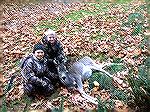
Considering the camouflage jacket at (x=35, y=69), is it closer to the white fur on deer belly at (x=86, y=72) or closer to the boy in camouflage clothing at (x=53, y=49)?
the boy in camouflage clothing at (x=53, y=49)

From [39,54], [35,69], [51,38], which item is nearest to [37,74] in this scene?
[35,69]

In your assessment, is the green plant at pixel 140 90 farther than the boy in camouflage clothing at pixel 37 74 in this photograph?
No

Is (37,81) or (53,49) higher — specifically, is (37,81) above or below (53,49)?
below

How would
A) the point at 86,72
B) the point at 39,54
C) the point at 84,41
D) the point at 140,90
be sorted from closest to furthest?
the point at 140,90 < the point at 39,54 < the point at 86,72 < the point at 84,41

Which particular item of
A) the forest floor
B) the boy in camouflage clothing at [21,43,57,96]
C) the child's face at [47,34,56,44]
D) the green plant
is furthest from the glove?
the green plant

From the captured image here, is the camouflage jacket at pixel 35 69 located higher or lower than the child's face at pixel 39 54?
lower

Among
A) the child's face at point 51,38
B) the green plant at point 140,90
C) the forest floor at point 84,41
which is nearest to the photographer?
the green plant at point 140,90

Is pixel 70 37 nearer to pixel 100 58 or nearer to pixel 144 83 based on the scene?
pixel 100 58

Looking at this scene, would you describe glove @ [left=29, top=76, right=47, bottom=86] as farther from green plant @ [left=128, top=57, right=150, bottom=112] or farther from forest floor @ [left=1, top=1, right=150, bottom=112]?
green plant @ [left=128, top=57, right=150, bottom=112]

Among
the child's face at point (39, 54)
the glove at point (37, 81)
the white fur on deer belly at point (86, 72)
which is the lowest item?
the glove at point (37, 81)

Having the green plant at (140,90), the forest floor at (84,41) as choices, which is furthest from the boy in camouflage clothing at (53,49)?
the green plant at (140,90)

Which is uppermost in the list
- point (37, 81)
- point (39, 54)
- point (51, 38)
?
point (51, 38)

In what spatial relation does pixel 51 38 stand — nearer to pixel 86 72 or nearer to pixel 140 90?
pixel 86 72

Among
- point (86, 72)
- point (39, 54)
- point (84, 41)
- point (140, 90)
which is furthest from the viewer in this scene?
point (84, 41)
